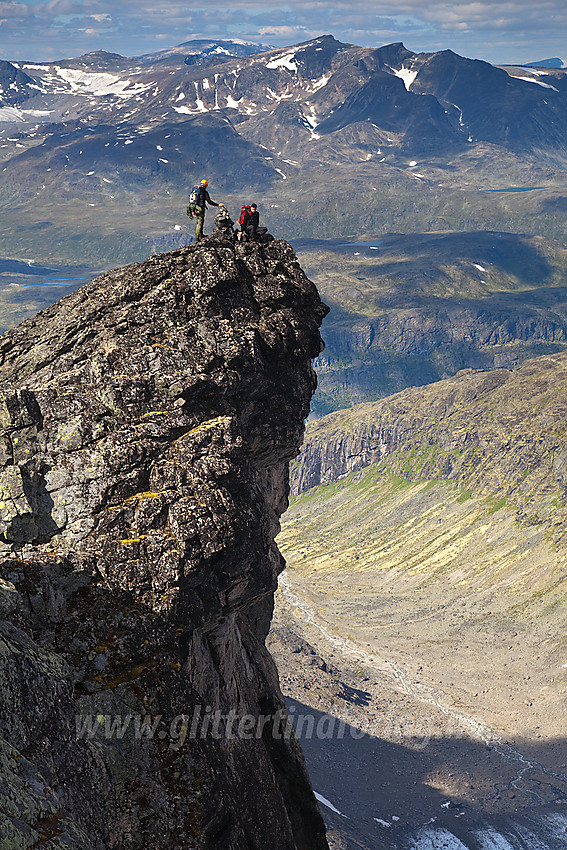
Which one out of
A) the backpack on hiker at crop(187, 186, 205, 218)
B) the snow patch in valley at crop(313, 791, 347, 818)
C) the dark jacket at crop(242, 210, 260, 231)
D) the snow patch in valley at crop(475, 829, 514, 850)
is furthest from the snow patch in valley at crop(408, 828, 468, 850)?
the dark jacket at crop(242, 210, 260, 231)

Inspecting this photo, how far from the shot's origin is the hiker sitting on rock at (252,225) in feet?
150

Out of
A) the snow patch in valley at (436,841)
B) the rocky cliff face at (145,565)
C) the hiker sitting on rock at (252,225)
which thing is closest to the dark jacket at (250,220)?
the hiker sitting on rock at (252,225)

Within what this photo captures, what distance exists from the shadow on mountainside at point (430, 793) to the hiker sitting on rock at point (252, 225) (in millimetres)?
123487

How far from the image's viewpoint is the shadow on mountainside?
15900 cm

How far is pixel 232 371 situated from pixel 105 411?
6709mm

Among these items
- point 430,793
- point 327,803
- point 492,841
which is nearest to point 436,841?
point 492,841

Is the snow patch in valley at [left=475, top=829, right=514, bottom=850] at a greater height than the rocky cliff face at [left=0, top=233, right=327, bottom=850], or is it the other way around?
the rocky cliff face at [left=0, top=233, right=327, bottom=850]

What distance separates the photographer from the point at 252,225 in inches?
1815

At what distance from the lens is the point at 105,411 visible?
108ft

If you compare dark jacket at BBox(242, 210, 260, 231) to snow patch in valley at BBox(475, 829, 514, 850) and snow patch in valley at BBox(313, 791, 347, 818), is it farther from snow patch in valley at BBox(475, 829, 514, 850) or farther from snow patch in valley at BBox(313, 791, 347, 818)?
snow patch in valley at BBox(475, 829, 514, 850)

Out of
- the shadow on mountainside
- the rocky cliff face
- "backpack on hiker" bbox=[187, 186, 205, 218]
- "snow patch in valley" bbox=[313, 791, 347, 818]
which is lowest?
the shadow on mountainside

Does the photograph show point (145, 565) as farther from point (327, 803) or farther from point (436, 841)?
point (436, 841)

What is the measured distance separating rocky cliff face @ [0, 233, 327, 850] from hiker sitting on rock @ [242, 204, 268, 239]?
4702mm

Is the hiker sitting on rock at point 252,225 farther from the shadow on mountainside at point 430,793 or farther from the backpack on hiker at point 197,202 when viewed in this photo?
the shadow on mountainside at point 430,793
